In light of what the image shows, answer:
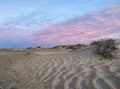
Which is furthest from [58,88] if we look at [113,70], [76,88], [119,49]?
[119,49]

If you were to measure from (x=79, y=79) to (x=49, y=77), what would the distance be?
1208 mm

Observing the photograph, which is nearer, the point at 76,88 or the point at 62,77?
the point at 76,88

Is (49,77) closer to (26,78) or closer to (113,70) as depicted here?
(26,78)

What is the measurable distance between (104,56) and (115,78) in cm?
595

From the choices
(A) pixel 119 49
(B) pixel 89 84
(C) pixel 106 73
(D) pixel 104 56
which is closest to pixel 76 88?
(B) pixel 89 84

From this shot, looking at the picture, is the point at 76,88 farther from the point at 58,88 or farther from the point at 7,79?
the point at 7,79

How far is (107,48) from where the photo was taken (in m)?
12.3

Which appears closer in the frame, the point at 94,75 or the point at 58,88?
the point at 58,88

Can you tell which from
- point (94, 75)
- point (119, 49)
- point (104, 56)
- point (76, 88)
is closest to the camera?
point (76, 88)

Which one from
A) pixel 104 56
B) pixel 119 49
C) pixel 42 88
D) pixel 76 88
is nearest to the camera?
pixel 76 88

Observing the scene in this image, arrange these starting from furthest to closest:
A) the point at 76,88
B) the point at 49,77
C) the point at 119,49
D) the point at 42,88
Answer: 1. the point at 119,49
2. the point at 49,77
3. the point at 42,88
4. the point at 76,88

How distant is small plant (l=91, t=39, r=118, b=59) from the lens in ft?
39.2

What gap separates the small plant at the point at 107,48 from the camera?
39.2ft

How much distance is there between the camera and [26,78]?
7582mm
